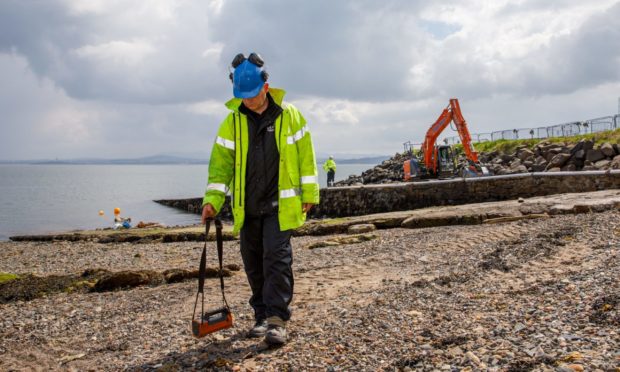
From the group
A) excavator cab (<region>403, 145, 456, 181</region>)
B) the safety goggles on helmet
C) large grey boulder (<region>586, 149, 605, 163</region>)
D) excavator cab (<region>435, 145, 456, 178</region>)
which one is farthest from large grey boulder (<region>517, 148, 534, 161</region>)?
the safety goggles on helmet

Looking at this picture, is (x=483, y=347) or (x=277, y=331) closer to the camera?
(x=483, y=347)

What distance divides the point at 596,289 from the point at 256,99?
12.1ft

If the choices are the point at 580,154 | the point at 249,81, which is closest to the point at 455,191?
the point at 580,154

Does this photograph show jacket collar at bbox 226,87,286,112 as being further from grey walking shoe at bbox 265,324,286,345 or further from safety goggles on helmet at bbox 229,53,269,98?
grey walking shoe at bbox 265,324,286,345

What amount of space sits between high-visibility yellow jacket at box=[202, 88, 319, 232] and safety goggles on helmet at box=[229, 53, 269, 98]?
7.1 inches

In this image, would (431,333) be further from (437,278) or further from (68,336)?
(68,336)

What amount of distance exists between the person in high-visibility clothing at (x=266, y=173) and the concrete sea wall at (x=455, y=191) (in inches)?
651

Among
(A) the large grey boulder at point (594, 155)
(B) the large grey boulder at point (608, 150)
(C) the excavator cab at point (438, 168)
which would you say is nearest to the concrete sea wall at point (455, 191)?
(C) the excavator cab at point (438, 168)

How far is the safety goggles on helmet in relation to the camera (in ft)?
15.0

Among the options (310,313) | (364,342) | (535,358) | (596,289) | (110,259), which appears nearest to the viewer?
(535,358)

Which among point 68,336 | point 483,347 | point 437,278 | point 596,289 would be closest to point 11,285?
point 68,336

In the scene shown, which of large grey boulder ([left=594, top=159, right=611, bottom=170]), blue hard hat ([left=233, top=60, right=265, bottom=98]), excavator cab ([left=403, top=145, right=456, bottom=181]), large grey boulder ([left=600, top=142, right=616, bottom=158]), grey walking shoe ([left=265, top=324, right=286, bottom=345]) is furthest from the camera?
excavator cab ([left=403, top=145, right=456, bottom=181])

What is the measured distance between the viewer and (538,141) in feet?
128

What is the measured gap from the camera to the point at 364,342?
439cm
